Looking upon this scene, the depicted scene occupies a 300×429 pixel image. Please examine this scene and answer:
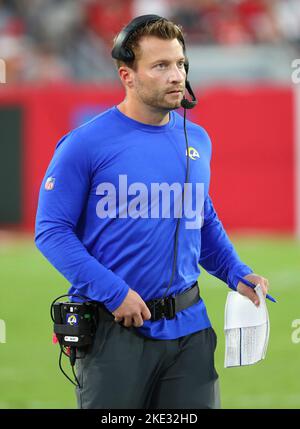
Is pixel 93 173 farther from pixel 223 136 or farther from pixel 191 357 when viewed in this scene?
pixel 223 136

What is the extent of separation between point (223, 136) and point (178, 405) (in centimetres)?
1235

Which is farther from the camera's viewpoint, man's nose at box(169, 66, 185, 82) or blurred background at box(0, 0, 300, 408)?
blurred background at box(0, 0, 300, 408)

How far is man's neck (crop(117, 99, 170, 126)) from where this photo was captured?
4.20m

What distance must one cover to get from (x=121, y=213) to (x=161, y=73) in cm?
55

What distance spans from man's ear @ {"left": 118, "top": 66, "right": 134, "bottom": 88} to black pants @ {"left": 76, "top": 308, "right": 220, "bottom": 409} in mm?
903

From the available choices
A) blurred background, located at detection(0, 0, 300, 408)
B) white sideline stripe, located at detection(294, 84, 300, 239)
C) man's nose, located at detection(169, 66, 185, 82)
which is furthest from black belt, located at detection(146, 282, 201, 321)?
white sideline stripe, located at detection(294, 84, 300, 239)

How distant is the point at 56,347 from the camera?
Result: 8938 millimetres

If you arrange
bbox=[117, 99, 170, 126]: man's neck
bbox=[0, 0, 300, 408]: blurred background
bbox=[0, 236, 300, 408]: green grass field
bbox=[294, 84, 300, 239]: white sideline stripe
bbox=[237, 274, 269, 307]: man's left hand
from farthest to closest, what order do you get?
bbox=[294, 84, 300, 239]: white sideline stripe < bbox=[0, 0, 300, 408]: blurred background < bbox=[0, 236, 300, 408]: green grass field < bbox=[237, 274, 269, 307]: man's left hand < bbox=[117, 99, 170, 126]: man's neck

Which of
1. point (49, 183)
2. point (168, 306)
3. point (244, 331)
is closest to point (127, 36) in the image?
point (49, 183)

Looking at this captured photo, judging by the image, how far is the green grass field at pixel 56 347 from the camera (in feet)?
23.6

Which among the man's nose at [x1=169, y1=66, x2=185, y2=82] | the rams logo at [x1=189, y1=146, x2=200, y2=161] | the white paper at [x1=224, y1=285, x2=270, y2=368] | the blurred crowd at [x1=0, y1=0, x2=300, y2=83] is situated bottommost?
the white paper at [x1=224, y1=285, x2=270, y2=368]

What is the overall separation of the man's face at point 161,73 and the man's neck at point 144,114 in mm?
39

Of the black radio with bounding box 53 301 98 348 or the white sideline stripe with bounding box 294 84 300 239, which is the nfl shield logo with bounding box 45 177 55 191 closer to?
the black radio with bounding box 53 301 98 348
